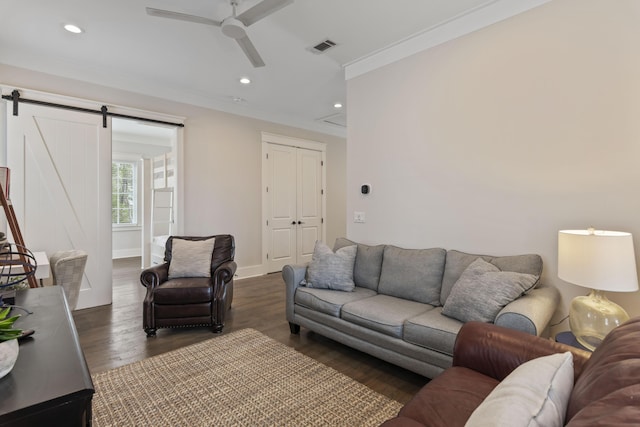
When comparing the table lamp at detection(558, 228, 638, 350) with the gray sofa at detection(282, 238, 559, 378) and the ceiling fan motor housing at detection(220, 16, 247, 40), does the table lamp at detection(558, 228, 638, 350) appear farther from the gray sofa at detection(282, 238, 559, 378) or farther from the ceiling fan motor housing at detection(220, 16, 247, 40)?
the ceiling fan motor housing at detection(220, 16, 247, 40)

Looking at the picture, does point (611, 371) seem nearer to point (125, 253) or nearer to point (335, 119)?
point (335, 119)

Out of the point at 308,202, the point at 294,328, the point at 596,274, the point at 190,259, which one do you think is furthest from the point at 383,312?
the point at 308,202

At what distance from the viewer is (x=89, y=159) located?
150 inches

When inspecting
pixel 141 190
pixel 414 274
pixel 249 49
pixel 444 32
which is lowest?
pixel 414 274

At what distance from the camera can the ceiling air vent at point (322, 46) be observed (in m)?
3.19

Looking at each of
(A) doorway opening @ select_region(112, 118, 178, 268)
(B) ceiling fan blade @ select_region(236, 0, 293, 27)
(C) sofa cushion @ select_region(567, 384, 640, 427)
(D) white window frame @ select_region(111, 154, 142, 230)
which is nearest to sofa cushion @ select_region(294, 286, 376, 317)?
(C) sofa cushion @ select_region(567, 384, 640, 427)

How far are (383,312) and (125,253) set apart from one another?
7141 millimetres

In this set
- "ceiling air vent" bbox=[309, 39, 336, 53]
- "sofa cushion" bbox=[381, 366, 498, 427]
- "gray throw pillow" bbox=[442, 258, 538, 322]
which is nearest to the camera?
"sofa cushion" bbox=[381, 366, 498, 427]

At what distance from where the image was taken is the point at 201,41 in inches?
124

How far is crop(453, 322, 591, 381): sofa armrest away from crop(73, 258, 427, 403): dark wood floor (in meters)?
0.72

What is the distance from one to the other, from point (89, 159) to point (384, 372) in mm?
4037

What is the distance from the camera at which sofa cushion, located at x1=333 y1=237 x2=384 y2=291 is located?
307cm

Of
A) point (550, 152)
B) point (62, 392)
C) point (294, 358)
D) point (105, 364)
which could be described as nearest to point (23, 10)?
point (105, 364)

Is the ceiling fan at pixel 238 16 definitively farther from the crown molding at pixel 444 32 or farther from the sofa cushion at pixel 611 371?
the sofa cushion at pixel 611 371
